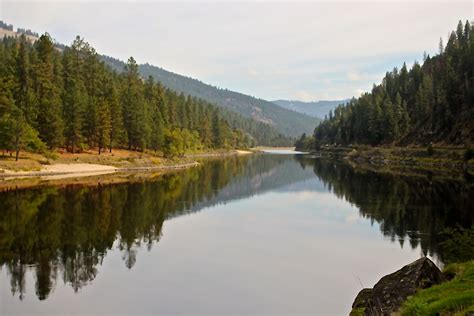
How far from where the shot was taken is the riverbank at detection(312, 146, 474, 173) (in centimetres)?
8670

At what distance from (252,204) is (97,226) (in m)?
22.2

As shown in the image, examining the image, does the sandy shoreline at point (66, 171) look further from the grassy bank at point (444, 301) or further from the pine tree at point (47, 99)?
the grassy bank at point (444, 301)

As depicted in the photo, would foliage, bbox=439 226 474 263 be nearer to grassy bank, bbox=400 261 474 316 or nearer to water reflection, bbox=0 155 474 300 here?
water reflection, bbox=0 155 474 300

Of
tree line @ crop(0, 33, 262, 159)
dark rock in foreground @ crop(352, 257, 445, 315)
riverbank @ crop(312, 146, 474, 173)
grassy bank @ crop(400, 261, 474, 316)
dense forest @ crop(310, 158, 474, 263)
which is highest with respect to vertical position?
tree line @ crop(0, 33, 262, 159)

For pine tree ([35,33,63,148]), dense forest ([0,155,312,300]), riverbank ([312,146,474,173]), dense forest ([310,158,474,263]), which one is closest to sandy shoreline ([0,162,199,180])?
pine tree ([35,33,63,148])

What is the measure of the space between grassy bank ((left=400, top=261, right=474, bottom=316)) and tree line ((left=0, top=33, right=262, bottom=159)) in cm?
6933

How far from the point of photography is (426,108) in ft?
424

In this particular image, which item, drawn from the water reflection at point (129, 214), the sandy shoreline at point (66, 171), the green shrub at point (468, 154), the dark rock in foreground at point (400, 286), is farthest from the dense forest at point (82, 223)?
the green shrub at point (468, 154)

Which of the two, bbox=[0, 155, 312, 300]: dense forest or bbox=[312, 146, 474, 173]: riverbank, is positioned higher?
bbox=[312, 146, 474, 173]: riverbank

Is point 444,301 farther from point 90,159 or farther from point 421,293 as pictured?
point 90,159

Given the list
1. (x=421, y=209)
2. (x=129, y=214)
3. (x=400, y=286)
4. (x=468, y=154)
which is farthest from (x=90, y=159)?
(x=400, y=286)

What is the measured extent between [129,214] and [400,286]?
31.0 meters

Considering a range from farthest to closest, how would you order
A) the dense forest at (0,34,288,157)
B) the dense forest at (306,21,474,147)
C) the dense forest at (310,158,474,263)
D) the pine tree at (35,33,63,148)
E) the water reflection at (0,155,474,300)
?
the dense forest at (306,21,474,147), the pine tree at (35,33,63,148), the dense forest at (0,34,288,157), the dense forest at (310,158,474,263), the water reflection at (0,155,474,300)

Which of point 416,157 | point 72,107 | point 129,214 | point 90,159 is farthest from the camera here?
point 416,157
